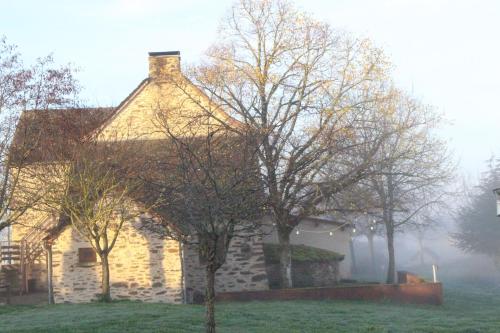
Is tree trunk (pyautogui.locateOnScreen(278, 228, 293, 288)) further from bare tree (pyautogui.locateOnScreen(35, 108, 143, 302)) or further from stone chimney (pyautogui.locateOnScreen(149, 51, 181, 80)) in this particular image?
stone chimney (pyautogui.locateOnScreen(149, 51, 181, 80))

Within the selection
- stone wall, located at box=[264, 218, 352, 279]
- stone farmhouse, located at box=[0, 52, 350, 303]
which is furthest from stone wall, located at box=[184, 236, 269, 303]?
stone wall, located at box=[264, 218, 352, 279]

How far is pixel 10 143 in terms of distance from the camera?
746 inches

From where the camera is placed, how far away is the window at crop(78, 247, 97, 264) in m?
24.8

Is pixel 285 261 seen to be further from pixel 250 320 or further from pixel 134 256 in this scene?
pixel 250 320

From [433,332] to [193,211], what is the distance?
6967 mm

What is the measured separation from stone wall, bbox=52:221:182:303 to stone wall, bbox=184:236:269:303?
2.64 meters

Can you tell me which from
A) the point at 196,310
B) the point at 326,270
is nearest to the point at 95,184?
the point at 196,310

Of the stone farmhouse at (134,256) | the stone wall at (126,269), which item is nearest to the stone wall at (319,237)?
the stone farmhouse at (134,256)

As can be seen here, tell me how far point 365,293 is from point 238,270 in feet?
18.5

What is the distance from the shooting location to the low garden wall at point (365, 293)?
80.2 feet

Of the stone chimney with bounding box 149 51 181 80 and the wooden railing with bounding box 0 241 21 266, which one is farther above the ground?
the stone chimney with bounding box 149 51 181 80

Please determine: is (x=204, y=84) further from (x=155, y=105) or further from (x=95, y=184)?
(x=95, y=184)

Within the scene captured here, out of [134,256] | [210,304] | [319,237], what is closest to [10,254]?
[134,256]

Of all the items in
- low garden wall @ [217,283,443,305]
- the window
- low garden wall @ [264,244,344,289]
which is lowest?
low garden wall @ [217,283,443,305]
